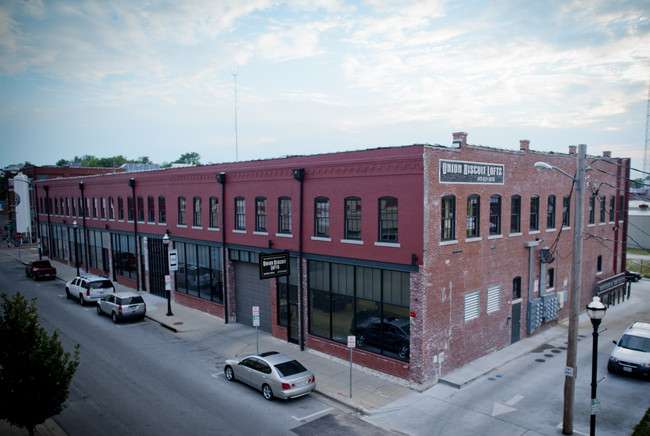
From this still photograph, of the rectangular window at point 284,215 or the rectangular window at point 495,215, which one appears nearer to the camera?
the rectangular window at point 495,215

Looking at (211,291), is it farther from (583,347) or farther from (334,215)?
(583,347)

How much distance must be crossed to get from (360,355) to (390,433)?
5.26 m

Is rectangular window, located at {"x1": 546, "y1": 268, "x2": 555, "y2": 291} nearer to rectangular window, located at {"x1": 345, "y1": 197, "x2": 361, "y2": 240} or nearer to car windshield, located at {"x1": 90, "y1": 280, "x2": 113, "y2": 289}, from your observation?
rectangular window, located at {"x1": 345, "y1": 197, "x2": 361, "y2": 240}

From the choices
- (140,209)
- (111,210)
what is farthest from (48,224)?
(140,209)

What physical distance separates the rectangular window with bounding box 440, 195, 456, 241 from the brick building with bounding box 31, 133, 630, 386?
6 centimetres

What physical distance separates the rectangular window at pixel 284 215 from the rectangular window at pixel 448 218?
8.04 meters

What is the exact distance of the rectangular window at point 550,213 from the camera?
24.9 metres

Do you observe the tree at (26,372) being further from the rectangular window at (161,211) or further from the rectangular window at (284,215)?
the rectangular window at (161,211)

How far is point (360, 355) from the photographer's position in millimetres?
19016

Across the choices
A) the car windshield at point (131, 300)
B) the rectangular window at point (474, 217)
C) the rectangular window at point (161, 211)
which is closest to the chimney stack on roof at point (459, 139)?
the rectangular window at point (474, 217)

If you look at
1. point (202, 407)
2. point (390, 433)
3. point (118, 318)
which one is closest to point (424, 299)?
point (390, 433)

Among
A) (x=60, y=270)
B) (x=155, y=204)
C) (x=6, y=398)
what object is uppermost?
(x=155, y=204)

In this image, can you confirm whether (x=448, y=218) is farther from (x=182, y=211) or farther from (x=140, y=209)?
(x=140, y=209)

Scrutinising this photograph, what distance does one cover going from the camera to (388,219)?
59.3 feet
